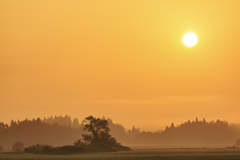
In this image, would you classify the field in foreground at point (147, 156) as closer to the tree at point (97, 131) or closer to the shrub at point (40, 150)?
the shrub at point (40, 150)

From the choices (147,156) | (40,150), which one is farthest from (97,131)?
(147,156)

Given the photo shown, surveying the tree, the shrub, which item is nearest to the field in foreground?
the shrub

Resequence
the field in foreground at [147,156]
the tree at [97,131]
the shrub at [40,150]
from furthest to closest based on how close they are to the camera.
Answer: the tree at [97,131] < the shrub at [40,150] < the field in foreground at [147,156]

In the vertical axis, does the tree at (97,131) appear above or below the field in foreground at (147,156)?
above

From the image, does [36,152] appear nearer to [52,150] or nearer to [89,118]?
[52,150]

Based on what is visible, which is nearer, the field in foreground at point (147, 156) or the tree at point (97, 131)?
the field in foreground at point (147, 156)

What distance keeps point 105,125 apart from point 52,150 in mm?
25799

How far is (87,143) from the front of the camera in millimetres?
156875

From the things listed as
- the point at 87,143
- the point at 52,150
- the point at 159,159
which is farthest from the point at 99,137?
the point at 159,159

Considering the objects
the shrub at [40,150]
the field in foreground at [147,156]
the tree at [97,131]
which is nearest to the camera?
the field in foreground at [147,156]

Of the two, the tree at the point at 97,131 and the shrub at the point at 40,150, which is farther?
the tree at the point at 97,131

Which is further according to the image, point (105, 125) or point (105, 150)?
point (105, 125)

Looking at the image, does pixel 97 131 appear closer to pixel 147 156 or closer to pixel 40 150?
pixel 40 150

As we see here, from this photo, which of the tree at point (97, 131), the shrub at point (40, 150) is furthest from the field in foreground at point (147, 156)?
the tree at point (97, 131)
